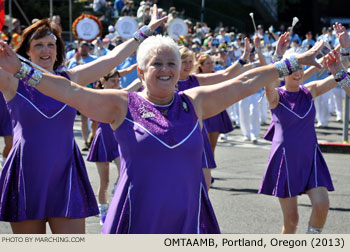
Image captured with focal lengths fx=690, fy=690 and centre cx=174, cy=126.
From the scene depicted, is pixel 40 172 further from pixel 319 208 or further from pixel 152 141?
pixel 319 208

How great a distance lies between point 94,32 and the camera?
723 inches

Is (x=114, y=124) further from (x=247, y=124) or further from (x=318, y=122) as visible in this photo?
(x=318, y=122)

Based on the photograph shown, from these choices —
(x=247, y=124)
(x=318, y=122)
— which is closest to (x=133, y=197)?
(x=247, y=124)

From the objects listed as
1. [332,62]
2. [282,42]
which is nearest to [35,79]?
[282,42]

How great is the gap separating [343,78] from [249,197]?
437 centimetres

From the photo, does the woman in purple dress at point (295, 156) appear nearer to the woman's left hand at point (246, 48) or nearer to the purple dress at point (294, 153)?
the purple dress at point (294, 153)

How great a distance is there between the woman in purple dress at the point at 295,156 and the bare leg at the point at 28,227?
7.70 ft

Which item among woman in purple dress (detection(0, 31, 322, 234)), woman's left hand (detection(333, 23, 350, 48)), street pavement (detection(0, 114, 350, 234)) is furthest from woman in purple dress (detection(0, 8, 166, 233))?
street pavement (detection(0, 114, 350, 234))

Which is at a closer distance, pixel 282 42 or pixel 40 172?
pixel 282 42

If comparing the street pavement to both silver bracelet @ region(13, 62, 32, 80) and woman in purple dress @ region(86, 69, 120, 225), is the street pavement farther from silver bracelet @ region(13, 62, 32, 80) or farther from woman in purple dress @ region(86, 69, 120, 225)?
silver bracelet @ region(13, 62, 32, 80)

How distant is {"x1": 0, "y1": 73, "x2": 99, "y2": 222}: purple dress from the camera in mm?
4707

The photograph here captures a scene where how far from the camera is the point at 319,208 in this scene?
592 centimetres

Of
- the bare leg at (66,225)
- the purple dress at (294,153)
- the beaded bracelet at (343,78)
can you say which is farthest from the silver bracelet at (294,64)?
the purple dress at (294,153)

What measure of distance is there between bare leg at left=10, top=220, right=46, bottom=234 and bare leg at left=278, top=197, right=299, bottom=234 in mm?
2334
